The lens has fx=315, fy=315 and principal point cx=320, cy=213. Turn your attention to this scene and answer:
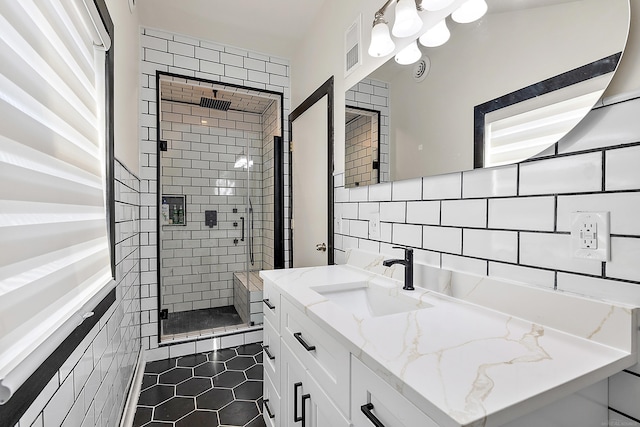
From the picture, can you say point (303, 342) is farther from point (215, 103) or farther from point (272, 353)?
point (215, 103)

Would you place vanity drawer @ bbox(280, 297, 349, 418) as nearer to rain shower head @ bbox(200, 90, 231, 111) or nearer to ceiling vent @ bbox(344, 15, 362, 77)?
ceiling vent @ bbox(344, 15, 362, 77)

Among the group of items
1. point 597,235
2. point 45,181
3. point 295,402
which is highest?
point 45,181

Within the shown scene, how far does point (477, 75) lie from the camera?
3.75 feet

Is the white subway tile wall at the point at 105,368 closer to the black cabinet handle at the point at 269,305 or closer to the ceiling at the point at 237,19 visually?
the black cabinet handle at the point at 269,305

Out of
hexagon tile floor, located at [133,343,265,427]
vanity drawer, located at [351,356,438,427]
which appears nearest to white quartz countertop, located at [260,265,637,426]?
vanity drawer, located at [351,356,438,427]

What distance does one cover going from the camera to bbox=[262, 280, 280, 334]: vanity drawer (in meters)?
1.45

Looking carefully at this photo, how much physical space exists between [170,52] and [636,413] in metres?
3.24

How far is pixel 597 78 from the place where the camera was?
81 centimetres

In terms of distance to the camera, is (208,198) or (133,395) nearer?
(133,395)

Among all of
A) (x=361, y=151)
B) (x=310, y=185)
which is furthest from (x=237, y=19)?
(x=361, y=151)

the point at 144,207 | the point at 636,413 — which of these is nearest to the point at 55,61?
the point at 636,413

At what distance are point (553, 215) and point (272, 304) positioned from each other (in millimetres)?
1186

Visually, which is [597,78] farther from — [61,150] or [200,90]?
[200,90]

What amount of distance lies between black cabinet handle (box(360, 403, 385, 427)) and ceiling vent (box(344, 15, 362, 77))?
5.59ft
